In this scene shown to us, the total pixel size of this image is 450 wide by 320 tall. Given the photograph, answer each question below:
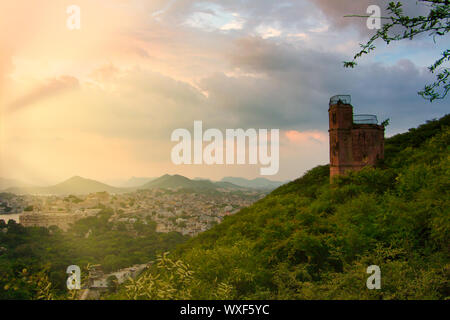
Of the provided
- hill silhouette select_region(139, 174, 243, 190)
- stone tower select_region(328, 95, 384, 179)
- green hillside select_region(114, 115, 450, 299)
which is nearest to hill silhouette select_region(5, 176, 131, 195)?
hill silhouette select_region(139, 174, 243, 190)

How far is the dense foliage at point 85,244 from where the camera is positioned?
28.8 metres

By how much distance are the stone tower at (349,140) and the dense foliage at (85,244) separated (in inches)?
663

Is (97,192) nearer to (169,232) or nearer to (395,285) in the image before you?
(169,232)

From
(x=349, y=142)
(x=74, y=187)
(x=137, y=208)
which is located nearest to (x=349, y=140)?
(x=349, y=142)

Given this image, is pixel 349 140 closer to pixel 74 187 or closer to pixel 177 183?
pixel 74 187

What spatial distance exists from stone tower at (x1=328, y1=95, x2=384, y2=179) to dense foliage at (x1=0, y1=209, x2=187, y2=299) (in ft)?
55.3

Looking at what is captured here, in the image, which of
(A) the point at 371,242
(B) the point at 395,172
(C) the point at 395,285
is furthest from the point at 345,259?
(B) the point at 395,172

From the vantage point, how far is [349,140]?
26312 mm

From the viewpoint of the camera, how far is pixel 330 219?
13.3m

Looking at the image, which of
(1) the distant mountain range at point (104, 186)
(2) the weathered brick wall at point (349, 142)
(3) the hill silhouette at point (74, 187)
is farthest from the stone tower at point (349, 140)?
(3) the hill silhouette at point (74, 187)

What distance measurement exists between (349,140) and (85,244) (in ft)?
133

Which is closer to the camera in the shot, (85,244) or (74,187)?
(85,244)

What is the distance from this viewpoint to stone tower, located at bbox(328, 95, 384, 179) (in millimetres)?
26234
